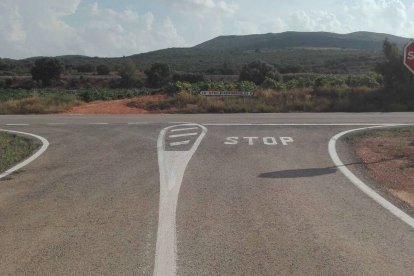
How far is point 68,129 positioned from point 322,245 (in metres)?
13.3

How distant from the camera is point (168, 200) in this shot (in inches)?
298

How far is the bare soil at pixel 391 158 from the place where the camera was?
859 cm

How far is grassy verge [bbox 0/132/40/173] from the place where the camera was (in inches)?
441

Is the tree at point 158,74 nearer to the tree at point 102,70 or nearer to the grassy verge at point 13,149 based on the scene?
the tree at point 102,70

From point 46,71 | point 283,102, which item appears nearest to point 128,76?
point 46,71

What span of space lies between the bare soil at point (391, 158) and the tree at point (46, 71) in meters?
80.3

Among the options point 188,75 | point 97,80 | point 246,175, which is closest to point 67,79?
point 97,80

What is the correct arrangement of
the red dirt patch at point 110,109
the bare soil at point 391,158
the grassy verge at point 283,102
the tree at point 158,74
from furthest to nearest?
the tree at point 158,74 → the red dirt patch at point 110,109 → the grassy verge at point 283,102 → the bare soil at point 391,158

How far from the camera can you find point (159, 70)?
→ 86.4 metres

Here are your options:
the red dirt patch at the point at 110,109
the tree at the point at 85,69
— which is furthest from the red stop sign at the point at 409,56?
the tree at the point at 85,69

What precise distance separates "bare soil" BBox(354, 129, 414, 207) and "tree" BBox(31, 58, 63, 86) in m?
80.3

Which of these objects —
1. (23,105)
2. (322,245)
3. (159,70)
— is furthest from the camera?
(159,70)

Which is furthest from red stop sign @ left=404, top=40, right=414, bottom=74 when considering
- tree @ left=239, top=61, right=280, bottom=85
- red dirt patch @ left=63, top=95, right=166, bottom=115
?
tree @ left=239, top=61, right=280, bottom=85

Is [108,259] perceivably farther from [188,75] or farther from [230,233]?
[188,75]
